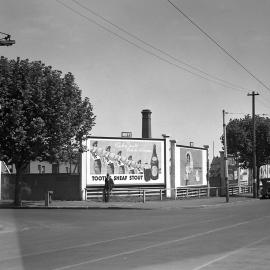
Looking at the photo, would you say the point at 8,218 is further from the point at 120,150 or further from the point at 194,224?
the point at 120,150

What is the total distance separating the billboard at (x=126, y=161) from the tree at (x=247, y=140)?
11.3 meters

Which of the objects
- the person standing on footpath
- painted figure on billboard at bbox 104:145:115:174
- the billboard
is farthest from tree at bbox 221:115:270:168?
the person standing on footpath

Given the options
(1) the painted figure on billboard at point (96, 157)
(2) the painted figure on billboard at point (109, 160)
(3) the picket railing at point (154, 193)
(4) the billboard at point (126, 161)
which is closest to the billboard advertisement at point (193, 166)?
(3) the picket railing at point (154, 193)

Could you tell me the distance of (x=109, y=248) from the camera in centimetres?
1332

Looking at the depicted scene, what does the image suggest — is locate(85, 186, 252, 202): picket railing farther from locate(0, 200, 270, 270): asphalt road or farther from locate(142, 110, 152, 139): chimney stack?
locate(0, 200, 270, 270): asphalt road

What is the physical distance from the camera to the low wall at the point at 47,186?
124 ft

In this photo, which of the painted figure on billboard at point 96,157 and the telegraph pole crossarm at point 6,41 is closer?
the telegraph pole crossarm at point 6,41

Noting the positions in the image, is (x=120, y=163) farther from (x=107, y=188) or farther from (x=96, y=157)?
(x=107, y=188)

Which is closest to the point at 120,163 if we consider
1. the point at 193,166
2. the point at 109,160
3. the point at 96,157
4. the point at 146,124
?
the point at 109,160

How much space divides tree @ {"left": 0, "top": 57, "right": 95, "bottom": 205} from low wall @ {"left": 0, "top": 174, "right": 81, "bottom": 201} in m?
5.88

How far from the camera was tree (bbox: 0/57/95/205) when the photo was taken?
30297 mm

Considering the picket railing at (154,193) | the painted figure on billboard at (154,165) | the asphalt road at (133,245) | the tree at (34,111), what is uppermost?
the tree at (34,111)

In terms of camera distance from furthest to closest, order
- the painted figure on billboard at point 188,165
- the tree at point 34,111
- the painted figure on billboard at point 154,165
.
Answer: the painted figure on billboard at point 188,165 → the painted figure on billboard at point 154,165 → the tree at point 34,111

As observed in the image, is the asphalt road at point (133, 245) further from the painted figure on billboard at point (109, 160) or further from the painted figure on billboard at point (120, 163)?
the painted figure on billboard at point (120, 163)
